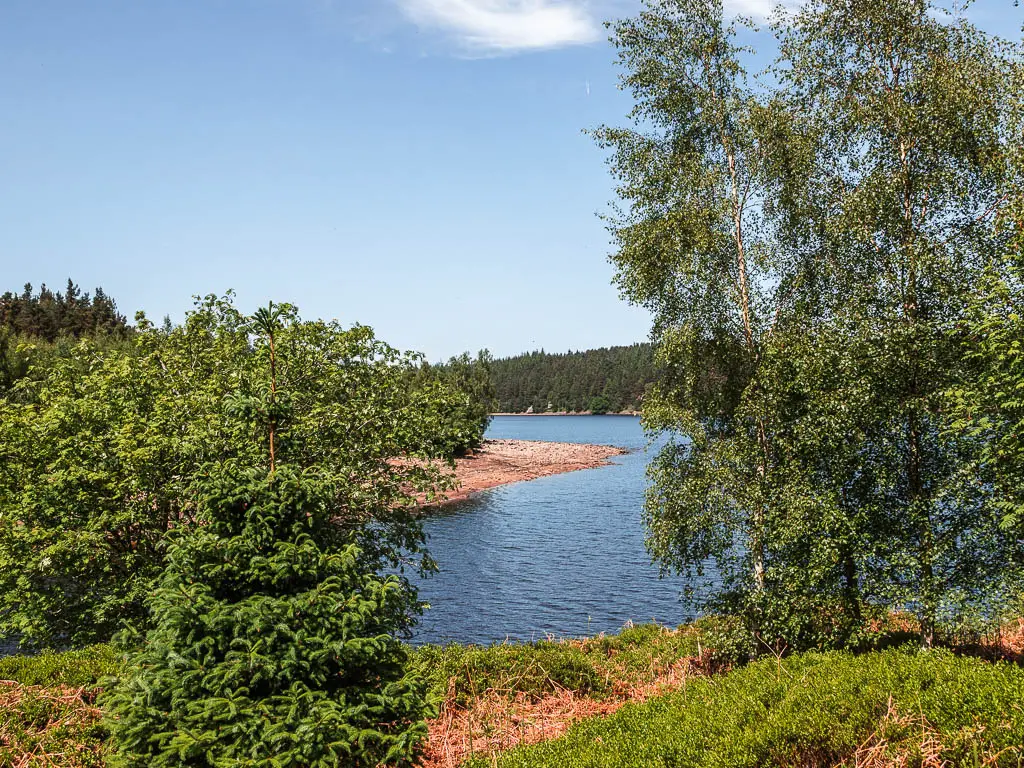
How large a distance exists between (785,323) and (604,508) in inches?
1731

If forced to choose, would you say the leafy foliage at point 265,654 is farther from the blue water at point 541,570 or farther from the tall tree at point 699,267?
the blue water at point 541,570

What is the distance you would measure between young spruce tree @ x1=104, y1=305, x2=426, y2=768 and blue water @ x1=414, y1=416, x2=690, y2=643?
56.8 feet

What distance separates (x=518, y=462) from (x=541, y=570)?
50.4m

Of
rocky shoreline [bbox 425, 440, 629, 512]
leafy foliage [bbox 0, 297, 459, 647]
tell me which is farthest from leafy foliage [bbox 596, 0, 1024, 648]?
rocky shoreline [bbox 425, 440, 629, 512]

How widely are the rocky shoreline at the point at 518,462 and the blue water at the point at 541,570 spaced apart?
21.8 feet

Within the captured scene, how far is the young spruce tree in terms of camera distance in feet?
24.7

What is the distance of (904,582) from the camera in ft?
50.8

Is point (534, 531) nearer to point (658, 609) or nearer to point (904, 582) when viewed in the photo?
point (658, 609)

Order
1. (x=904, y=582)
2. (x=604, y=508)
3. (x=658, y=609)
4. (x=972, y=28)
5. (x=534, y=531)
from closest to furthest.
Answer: (x=904, y=582) < (x=972, y=28) < (x=658, y=609) < (x=534, y=531) < (x=604, y=508)

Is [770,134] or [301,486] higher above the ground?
[770,134]

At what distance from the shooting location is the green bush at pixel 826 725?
6918mm

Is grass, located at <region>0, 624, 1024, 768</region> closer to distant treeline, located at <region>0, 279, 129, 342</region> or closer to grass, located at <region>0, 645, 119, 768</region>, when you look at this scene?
grass, located at <region>0, 645, 119, 768</region>

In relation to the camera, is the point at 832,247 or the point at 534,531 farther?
the point at 534,531

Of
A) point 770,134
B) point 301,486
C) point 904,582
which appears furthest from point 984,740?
point 770,134
